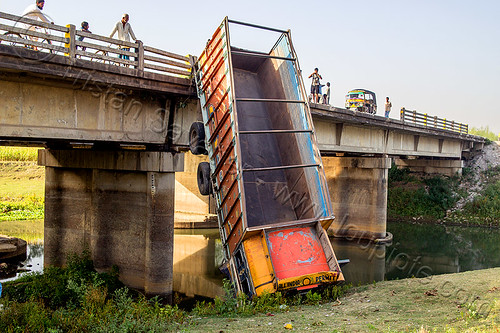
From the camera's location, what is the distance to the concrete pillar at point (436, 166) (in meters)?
36.4

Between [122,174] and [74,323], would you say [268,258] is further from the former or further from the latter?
[122,174]

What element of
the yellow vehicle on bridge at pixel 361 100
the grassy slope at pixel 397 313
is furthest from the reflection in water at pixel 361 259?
the yellow vehicle on bridge at pixel 361 100

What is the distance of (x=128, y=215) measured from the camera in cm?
1297

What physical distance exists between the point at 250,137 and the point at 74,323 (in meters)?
7.01

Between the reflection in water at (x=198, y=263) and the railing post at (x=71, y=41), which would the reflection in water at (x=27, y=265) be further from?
the railing post at (x=71, y=41)

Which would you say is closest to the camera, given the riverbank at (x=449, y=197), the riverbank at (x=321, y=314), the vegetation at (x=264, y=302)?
the riverbank at (x=321, y=314)

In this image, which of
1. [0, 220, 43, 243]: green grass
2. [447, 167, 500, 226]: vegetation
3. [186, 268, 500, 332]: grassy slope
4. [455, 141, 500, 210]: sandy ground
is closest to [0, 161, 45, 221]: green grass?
[0, 220, 43, 243]: green grass

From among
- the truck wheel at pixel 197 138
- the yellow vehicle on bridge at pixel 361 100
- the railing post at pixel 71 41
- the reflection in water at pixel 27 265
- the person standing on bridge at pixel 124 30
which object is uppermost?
the yellow vehicle on bridge at pixel 361 100

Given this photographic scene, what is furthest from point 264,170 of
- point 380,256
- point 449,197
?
point 449,197

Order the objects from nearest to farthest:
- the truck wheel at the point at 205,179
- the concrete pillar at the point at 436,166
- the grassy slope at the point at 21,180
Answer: the truck wheel at the point at 205,179, the grassy slope at the point at 21,180, the concrete pillar at the point at 436,166

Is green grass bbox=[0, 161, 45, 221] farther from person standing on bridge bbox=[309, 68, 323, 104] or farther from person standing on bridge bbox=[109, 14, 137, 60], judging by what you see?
person standing on bridge bbox=[109, 14, 137, 60]

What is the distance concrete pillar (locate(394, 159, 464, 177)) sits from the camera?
3638cm

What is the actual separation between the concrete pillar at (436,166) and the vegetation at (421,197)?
3.39 ft

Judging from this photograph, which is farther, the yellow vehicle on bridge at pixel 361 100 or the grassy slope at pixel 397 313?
the yellow vehicle on bridge at pixel 361 100
